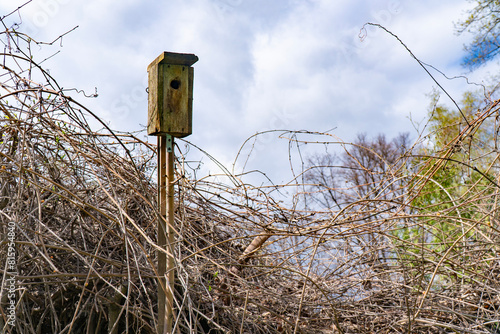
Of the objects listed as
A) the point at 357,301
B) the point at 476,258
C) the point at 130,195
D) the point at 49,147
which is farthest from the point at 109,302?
the point at 476,258

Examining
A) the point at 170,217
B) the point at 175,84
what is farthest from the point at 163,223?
the point at 175,84

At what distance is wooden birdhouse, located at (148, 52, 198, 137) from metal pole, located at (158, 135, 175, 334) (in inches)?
2.5

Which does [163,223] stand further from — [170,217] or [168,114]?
[168,114]

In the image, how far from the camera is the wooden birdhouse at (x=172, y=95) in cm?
221

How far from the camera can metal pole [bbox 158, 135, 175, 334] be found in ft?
6.86

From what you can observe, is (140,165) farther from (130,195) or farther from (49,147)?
(49,147)

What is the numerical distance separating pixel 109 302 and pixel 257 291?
0.91 meters

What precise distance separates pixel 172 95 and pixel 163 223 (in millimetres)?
604

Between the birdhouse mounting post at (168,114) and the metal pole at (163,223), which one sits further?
the birdhouse mounting post at (168,114)

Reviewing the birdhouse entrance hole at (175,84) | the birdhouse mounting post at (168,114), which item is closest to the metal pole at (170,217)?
the birdhouse mounting post at (168,114)

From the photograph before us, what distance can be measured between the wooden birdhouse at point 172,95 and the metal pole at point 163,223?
0.21 ft

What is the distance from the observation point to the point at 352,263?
10.3 ft

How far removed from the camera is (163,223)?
85.6 inches

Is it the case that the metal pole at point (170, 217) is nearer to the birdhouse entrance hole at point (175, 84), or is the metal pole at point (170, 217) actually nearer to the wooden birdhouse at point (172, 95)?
the wooden birdhouse at point (172, 95)
